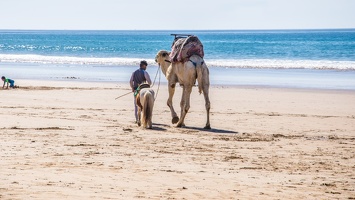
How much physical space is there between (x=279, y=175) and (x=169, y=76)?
648 centimetres

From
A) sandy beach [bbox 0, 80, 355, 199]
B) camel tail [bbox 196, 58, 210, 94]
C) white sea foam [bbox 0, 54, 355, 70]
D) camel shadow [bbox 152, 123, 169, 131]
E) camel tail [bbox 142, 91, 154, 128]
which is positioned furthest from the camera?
white sea foam [bbox 0, 54, 355, 70]

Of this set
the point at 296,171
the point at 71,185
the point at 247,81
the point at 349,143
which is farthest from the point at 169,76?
the point at 247,81

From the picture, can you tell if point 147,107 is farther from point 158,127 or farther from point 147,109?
point 158,127

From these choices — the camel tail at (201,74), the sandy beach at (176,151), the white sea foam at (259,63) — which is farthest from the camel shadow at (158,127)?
the white sea foam at (259,63)

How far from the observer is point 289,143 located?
12.7 m

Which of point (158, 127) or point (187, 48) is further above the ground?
point (187, 48)

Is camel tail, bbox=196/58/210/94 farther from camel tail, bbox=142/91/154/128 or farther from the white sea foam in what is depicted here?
the white sea foam

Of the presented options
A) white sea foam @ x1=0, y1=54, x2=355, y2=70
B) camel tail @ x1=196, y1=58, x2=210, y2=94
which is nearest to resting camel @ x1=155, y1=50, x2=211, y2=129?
camel tail @ x1=196, y1=58, x2=210, y2=94

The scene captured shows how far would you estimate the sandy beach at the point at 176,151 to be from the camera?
28.2ft

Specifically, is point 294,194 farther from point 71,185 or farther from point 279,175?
point 71,185

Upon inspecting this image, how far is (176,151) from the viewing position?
11.5 m

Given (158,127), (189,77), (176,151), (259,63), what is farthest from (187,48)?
(259,63)

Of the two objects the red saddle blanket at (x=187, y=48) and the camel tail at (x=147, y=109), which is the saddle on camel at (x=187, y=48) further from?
the camel tail at (x=147, y=109)

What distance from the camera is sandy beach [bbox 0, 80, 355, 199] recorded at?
8.61 metres
